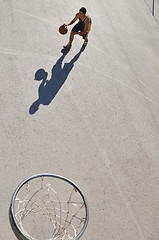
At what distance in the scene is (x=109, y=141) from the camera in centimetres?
765

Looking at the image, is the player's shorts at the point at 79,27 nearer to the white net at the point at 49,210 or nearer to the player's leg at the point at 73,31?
the player's leg at the point at 73,31

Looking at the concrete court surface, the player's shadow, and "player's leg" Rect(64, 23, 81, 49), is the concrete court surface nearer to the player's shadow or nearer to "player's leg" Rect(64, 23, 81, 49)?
the player's shadow

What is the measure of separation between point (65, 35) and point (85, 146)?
4412mm

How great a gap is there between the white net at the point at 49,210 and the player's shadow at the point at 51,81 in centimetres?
215

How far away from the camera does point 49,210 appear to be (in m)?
5.96

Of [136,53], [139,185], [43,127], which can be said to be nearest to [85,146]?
[43,127]

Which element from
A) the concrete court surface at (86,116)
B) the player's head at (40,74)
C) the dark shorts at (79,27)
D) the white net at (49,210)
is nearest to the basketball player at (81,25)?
the dark shorts at (79,27)

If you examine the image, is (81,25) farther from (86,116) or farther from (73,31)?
(86,116)

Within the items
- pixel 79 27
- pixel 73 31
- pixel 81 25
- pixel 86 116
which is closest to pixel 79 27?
pixel 79 27

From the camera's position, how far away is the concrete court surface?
6.46 m

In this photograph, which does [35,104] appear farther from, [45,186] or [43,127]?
[45,186]

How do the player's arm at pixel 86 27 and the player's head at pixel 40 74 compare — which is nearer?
the player's head at pixel 40 74

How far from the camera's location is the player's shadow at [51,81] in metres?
7.77

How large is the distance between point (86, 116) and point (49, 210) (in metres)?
2.90
